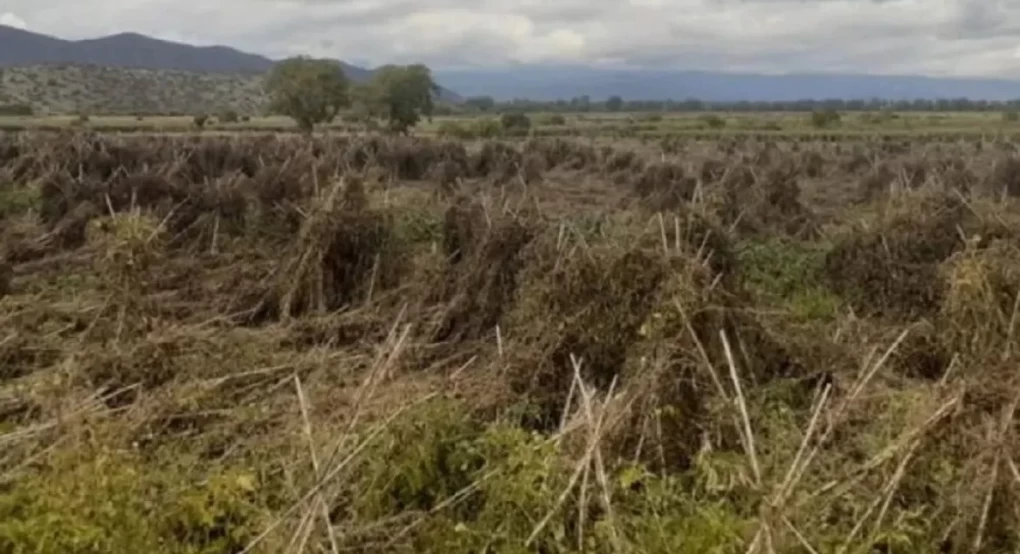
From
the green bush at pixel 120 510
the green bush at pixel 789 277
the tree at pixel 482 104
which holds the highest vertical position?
the green bush at pixel 120 510

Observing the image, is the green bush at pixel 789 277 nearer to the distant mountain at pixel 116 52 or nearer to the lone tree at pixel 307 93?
the lone tree at pixel 307 93

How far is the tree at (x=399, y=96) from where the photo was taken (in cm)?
5103

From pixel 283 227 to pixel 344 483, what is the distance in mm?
10560

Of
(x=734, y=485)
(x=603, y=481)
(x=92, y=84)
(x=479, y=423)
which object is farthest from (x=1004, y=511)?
(x=92, y=84)

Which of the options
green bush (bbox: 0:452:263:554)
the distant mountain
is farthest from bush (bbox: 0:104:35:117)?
the distant mountain

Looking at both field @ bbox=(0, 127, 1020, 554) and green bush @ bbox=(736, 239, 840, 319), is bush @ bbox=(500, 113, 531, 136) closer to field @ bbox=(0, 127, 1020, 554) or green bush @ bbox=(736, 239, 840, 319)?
field @ bbox=(0, 127, 1020, 554)

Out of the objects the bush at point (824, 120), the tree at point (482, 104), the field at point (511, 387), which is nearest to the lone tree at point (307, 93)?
the bush at point (824, 120)

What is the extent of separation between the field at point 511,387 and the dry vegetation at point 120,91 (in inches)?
2251

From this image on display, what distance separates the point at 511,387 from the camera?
7.61 meters

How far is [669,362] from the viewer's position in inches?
259

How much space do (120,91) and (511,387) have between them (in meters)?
72.3

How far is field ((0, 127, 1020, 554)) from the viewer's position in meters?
5.39

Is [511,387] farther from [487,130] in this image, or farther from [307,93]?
[307,93]

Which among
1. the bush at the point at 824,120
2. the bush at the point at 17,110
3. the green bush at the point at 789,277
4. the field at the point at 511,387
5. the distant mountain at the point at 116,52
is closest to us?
the field at the point at 511,387
